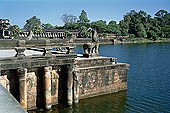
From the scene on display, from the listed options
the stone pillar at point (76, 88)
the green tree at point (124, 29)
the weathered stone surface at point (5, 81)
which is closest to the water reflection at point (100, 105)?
the stone pillar at point (76, 88)

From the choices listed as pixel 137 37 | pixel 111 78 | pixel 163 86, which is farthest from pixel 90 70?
pixel 137 37

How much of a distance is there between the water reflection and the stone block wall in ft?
1.57

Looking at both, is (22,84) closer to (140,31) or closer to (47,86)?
(47,86)

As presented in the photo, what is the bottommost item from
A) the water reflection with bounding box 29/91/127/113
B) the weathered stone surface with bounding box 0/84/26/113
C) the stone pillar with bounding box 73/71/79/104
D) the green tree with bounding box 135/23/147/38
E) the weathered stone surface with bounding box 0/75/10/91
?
the water reflection with bounding box 29/91/127/113

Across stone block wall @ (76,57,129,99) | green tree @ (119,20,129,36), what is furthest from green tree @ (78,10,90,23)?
stone block wall @ (76,57,129,99)

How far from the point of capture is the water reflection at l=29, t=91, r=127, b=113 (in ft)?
47.4

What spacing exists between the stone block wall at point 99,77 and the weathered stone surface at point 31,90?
130 inches

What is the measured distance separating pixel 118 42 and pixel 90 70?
102272mm

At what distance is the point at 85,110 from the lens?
1470 cm

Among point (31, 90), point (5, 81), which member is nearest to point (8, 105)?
point (5, 81)

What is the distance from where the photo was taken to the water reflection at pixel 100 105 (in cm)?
1445

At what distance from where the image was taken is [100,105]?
51.6ft

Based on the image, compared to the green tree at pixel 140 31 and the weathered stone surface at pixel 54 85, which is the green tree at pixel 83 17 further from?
the weathered stone surface at pixel 54 85

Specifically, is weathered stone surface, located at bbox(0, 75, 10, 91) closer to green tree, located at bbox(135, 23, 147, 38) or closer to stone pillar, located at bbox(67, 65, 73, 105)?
stone pillar, located at bbox(67, 65, 73, 105)
